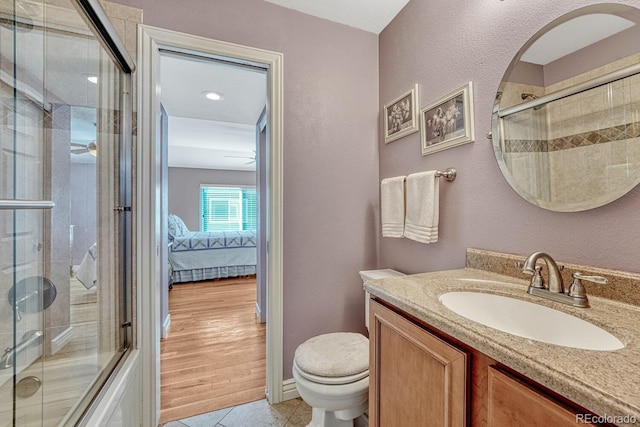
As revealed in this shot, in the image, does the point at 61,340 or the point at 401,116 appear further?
the point at 401,116

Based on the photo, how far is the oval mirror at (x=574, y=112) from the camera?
753 mm

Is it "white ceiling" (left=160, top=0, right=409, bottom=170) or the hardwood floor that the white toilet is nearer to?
the hardwood floor

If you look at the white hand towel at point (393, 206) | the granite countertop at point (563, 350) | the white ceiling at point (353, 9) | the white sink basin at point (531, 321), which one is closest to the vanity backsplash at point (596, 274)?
the granite countertop at point (563, 350)

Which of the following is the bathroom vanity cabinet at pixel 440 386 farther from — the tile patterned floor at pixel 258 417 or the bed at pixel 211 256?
the bed at pixel 211 256

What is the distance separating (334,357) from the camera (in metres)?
1.23

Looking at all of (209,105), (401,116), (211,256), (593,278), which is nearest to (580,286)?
(593,278)

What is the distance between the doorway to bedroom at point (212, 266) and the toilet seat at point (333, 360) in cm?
67

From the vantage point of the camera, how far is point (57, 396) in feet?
3.67

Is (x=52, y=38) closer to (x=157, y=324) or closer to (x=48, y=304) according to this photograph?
(x=48, y=304)

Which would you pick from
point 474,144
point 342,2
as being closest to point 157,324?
point 474,144

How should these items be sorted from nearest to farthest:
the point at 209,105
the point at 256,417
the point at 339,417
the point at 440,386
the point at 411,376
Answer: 1. the point at 440,386
2. the point at 411,376
3. the point at 339,417
4. the point at 256,417
5. the point at 209,105

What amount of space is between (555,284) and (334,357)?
34.9 inches

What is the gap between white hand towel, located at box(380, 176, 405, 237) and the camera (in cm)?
150

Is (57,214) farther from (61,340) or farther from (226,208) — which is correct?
(226,208)
